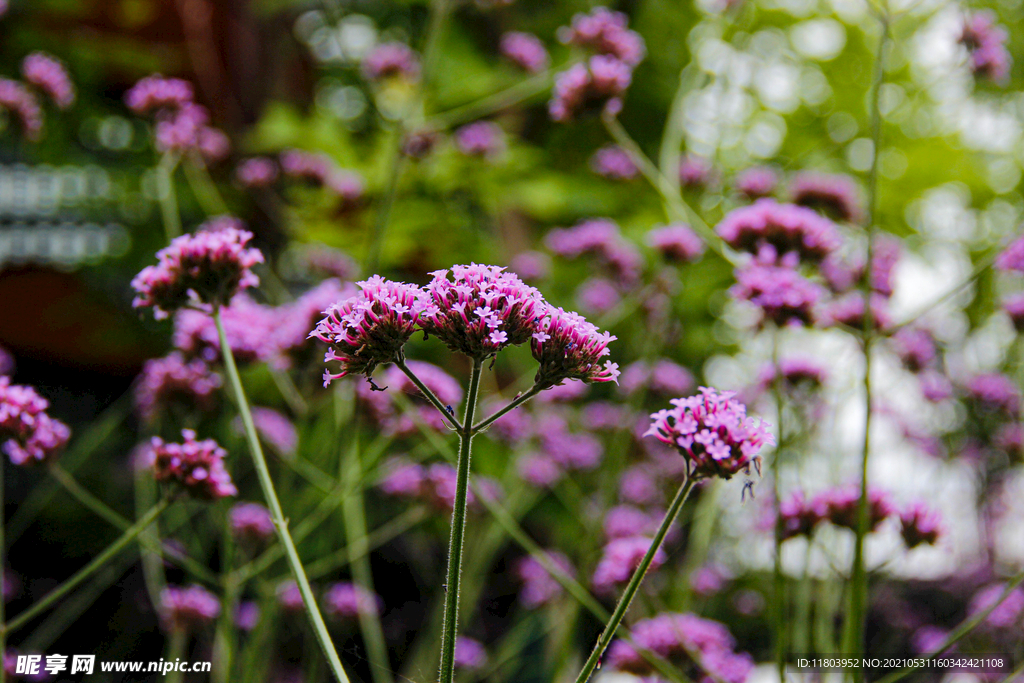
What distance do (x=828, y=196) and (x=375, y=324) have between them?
2092 millimetres

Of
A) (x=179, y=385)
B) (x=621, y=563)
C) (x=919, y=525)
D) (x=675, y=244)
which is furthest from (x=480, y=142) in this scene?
(x=919, y=525)

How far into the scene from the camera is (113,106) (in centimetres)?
526

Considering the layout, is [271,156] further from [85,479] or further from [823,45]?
[823,45]

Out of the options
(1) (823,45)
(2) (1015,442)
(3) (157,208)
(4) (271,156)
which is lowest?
(2) (1015,442)

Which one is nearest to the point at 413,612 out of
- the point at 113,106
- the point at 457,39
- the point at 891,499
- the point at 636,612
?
the point at 636,612

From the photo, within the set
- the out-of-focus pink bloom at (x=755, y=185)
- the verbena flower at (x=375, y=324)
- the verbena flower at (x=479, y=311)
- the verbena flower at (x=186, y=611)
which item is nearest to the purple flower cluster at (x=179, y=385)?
the verbena flower at (x=186, y=611)

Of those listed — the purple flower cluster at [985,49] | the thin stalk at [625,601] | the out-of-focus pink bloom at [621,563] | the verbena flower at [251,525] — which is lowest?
the thin stalk at [625,601]

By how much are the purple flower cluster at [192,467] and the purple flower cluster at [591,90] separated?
1432 mm

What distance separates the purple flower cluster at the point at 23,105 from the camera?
2379mm

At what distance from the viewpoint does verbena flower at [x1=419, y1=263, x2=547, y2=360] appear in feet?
3.29

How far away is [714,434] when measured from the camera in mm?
968

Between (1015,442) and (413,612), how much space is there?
3.24 metres

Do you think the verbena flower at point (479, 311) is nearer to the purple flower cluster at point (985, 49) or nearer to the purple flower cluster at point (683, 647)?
the purple flower cluster at point (683, 647)

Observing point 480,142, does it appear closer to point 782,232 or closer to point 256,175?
point 256,175
